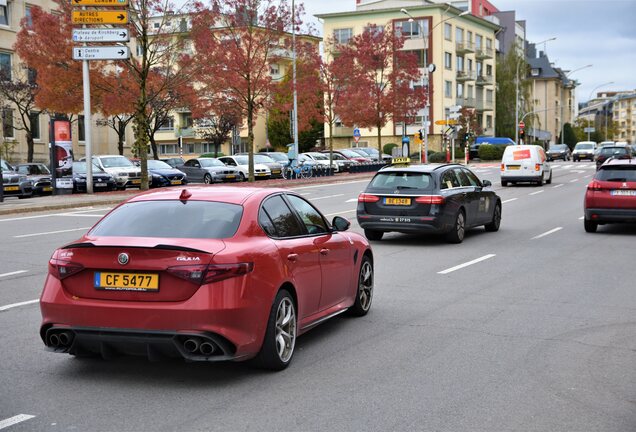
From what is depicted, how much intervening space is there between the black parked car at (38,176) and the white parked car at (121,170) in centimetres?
271

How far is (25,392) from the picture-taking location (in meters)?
5.72

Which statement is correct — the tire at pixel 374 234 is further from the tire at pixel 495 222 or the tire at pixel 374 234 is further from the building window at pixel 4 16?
the building window at pixel 4 16

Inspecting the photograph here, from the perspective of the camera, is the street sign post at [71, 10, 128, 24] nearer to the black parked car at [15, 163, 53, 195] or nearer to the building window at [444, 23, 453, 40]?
the black parked car at [15, 163, 53, 195]

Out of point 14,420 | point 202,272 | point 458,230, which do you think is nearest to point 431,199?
point 458,230

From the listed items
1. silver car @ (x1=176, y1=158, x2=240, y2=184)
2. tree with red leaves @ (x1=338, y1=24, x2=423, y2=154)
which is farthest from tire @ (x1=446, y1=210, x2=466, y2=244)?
tree with red leaves @ (x1=338, y1=24, x2=423, y2=154)

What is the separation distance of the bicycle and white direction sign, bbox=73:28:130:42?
16.1 metres

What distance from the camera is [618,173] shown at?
16891mm

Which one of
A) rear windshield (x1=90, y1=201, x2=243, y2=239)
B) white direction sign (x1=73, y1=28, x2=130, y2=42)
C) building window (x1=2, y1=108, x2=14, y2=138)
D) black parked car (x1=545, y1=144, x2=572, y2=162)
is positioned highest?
white direction sign (x1=73, y1=28, x2=130, y2=42)

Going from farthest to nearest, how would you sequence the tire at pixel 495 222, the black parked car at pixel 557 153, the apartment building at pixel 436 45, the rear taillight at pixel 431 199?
the apartment building at pixel 436 45, the black parked car at pixel 557 153, the tire at pixel 495 222, the rear taillight at pixel 431 199

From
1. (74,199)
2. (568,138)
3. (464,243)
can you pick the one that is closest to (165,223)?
(464,243)

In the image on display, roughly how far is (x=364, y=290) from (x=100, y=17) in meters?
24.6

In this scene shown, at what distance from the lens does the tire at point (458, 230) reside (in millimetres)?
15461

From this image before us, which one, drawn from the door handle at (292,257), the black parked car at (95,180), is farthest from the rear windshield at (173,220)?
the black parked car at (95,180)

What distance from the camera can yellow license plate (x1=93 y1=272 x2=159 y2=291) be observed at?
573 centimetres
